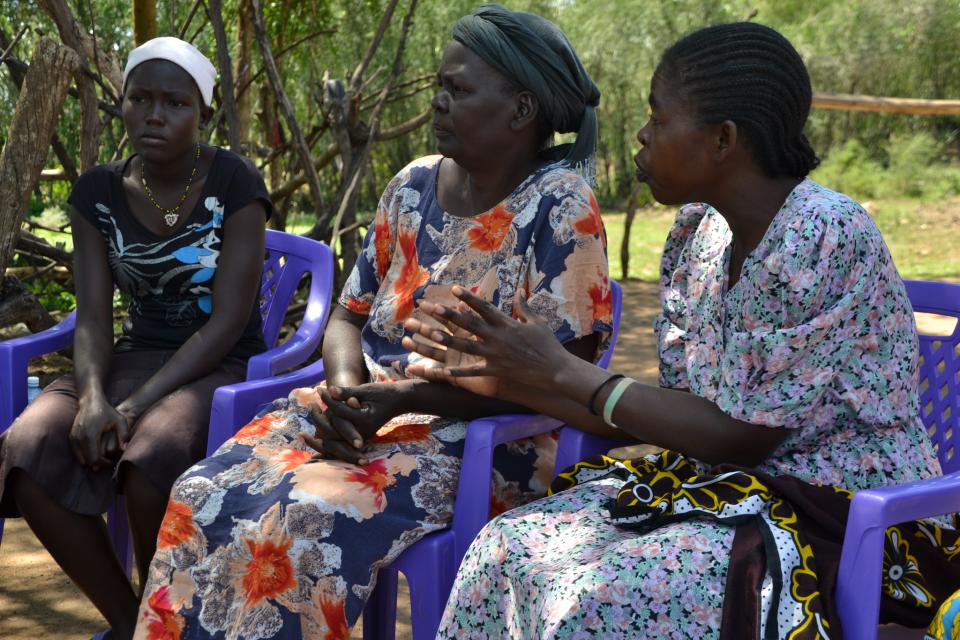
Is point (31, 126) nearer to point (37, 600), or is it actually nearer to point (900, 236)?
point (37, 600)

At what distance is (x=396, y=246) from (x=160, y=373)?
2.33 feet

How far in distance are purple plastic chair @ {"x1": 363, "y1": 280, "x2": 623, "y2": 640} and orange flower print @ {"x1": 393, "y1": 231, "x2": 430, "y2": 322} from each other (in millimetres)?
382

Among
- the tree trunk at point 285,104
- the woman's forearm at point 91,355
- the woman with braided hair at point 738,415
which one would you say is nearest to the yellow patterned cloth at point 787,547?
the woman with braided hair at point 738,415

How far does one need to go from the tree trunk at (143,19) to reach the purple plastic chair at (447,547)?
3.03m

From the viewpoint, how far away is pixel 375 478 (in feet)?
7.60

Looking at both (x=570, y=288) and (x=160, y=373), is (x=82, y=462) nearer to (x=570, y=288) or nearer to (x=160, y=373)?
(x=160, y=373)

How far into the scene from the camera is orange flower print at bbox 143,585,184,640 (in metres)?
2.23

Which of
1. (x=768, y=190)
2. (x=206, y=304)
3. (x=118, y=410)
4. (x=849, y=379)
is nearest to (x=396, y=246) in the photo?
(x=206, y=304)

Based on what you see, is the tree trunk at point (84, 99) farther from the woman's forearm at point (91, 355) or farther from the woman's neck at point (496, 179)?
the woman's neck at point (496, 179)

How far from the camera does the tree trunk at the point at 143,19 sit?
183 inches

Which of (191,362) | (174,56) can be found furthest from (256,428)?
(174,56)

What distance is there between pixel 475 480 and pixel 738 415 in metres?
0.63

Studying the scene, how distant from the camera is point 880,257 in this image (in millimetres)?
1960

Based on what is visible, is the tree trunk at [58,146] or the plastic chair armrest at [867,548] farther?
the tree trunk at [58,146]
